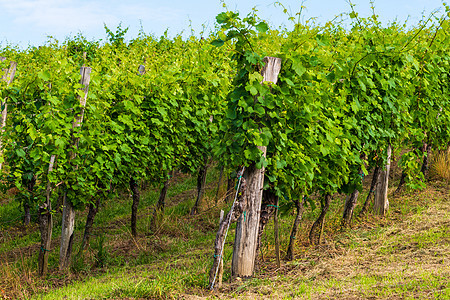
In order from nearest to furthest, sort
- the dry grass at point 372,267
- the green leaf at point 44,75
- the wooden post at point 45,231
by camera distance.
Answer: the dry grass at point 372,267
the green leaf at point 44,75
the wooden post at point 45,231

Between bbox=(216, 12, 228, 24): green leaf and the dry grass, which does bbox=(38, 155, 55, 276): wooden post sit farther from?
bbox=(216, 12, 228, 24): green leaf

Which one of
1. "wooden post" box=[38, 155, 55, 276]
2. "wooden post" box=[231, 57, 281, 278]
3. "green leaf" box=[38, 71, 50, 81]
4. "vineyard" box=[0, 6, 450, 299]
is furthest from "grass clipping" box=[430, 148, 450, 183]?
"green leaf" box=[38, 71, 50, 81]

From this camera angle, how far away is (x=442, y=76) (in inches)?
327

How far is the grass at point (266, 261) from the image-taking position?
4523 millimetres

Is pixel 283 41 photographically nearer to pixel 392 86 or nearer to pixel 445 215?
pixel 392 86

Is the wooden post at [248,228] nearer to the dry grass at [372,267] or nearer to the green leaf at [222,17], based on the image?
the dry grass at [372,267]

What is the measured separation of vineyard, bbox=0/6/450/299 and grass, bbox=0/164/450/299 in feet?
0.16

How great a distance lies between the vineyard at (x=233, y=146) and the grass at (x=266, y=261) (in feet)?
0.16

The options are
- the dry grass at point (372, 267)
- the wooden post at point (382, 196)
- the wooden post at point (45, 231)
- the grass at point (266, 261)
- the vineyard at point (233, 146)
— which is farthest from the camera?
the wooden post at point (382, 196)

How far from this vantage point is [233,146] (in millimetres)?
4922

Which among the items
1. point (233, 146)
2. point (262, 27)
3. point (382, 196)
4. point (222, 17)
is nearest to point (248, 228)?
point (233, 146)

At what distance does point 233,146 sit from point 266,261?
6.14 feet

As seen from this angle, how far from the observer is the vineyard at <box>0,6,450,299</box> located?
195 inches

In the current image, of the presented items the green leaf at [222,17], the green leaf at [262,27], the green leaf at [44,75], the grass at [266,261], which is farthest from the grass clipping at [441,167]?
the green leaf at [44,75]
